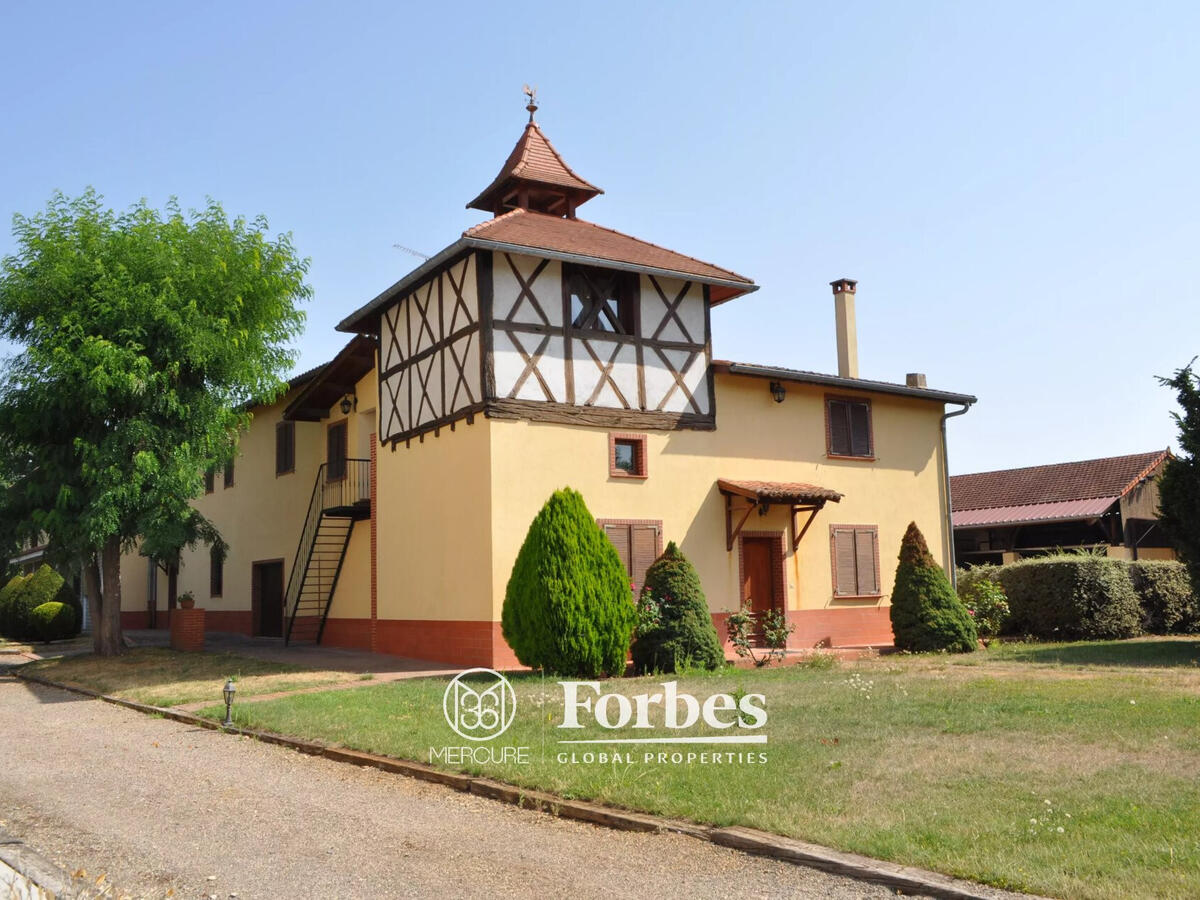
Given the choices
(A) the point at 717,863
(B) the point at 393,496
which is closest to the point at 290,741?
(A) the point at 717,863

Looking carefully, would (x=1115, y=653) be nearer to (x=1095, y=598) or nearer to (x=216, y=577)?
(x=1095, y=598)

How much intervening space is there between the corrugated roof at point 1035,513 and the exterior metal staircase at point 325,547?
841 inches

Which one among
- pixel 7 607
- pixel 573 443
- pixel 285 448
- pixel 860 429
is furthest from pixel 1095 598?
pixel 7 607

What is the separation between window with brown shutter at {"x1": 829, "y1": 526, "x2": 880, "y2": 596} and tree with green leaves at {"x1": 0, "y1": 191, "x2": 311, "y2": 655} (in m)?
11.9

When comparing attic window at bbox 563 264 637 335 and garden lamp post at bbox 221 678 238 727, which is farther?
attic window at bbox 563 264 637 335

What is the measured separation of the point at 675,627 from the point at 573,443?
405 centimetres

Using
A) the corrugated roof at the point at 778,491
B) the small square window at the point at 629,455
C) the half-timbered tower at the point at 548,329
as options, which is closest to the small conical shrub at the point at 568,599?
the half-timbered tower at the point at 548,329

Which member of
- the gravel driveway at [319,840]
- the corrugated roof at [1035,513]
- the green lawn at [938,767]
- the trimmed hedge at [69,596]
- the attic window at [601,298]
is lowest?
the gravel driveway at [319,840]

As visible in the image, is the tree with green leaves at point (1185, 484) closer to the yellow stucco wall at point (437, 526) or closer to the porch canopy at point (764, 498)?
the porch canopy at point (764, 498)

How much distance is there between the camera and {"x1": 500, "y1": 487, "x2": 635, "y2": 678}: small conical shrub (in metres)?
14.2

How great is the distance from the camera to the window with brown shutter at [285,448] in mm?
25875

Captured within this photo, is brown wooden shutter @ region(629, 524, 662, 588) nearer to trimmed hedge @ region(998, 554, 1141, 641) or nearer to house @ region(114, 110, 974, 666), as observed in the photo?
house @ region(114, 110, 974, 666)

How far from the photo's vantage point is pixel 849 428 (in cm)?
2148

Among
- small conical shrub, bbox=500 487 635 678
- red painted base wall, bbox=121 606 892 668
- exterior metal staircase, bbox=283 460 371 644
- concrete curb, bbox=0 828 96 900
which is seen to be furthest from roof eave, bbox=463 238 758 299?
concrete curb, bbox=0 828 96 900
